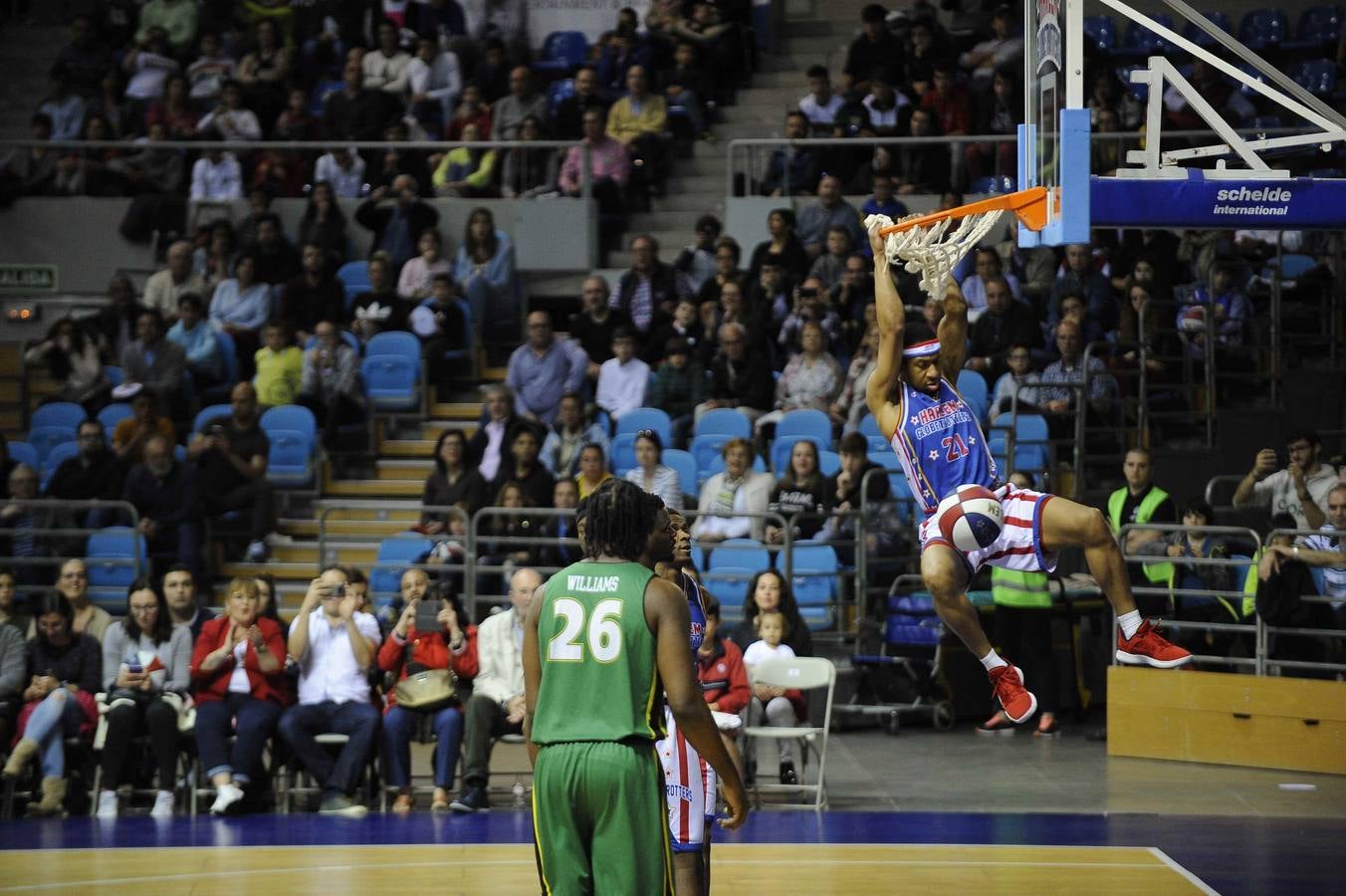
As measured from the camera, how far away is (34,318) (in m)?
17.5

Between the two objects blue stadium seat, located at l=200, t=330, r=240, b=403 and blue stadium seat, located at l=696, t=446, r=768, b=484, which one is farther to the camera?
blue stadium seat, located at l=200, t=330, r=240, b=403

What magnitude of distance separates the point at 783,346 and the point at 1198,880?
6.58 meters

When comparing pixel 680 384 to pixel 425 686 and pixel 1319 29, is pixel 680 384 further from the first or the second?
pixel 1319 29

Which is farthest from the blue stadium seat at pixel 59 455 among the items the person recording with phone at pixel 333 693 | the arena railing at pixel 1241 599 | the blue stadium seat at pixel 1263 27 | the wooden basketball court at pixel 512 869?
the blue stadium seat at pixel 1263 27

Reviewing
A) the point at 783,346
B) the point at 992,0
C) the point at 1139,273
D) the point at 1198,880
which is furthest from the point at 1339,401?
the point at 1198,880

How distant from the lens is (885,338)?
7500 millimetres

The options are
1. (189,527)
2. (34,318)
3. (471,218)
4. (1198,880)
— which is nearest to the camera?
(1198,880)

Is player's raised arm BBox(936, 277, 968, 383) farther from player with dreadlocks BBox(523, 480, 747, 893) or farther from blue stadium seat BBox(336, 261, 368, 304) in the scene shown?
blue stadium seat BBox(336, 261, 368, 304)

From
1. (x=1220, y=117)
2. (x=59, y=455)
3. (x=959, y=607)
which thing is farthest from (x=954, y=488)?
(x=59, y=455)

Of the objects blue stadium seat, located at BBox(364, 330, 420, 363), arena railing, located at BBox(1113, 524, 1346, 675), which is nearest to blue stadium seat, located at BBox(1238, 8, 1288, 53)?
arena railing, located at BBox(1113, 524, 1346, 675)

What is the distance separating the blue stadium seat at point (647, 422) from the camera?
14414 millimetres

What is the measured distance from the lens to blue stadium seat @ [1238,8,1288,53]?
18.0m

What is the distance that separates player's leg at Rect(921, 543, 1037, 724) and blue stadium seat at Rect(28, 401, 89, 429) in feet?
32.7

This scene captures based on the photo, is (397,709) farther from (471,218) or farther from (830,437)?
(471,218)
